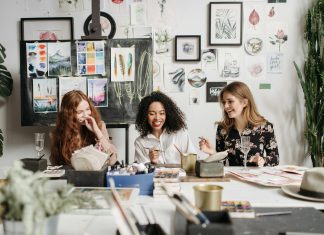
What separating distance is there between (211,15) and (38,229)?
2.88 meters

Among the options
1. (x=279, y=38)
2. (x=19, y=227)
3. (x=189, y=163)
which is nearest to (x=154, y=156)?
(x=189, y=163)

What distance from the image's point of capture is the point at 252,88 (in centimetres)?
335

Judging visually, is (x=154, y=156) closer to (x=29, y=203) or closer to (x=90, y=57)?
(x=29, y=203)

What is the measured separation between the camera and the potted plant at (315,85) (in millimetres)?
3105

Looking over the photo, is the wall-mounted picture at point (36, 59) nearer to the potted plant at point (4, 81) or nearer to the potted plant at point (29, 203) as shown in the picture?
the potted plant at point (4, 81)

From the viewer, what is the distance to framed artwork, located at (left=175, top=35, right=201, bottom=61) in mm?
3299

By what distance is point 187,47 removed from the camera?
3305 mm

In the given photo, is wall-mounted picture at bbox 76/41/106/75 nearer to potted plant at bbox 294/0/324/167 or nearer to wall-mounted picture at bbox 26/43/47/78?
wall-mounted picture at bbox 26/43/47/78

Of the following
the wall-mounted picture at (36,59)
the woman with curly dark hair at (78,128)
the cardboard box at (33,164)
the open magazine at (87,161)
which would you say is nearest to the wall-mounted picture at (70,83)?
the wall-mounted picture at (36,59)

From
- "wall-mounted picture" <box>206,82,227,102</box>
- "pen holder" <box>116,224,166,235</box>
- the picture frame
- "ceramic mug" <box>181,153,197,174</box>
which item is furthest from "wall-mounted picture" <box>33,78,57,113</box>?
"pen holder" <box>116,224,166,235</box>

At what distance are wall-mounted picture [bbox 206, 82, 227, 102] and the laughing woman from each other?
85cm

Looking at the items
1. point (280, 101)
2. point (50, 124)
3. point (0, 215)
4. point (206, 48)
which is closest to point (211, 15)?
point (206, 48)

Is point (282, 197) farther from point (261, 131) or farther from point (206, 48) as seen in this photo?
point (206, 48)

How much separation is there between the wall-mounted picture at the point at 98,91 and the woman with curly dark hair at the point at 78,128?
2.11ft
